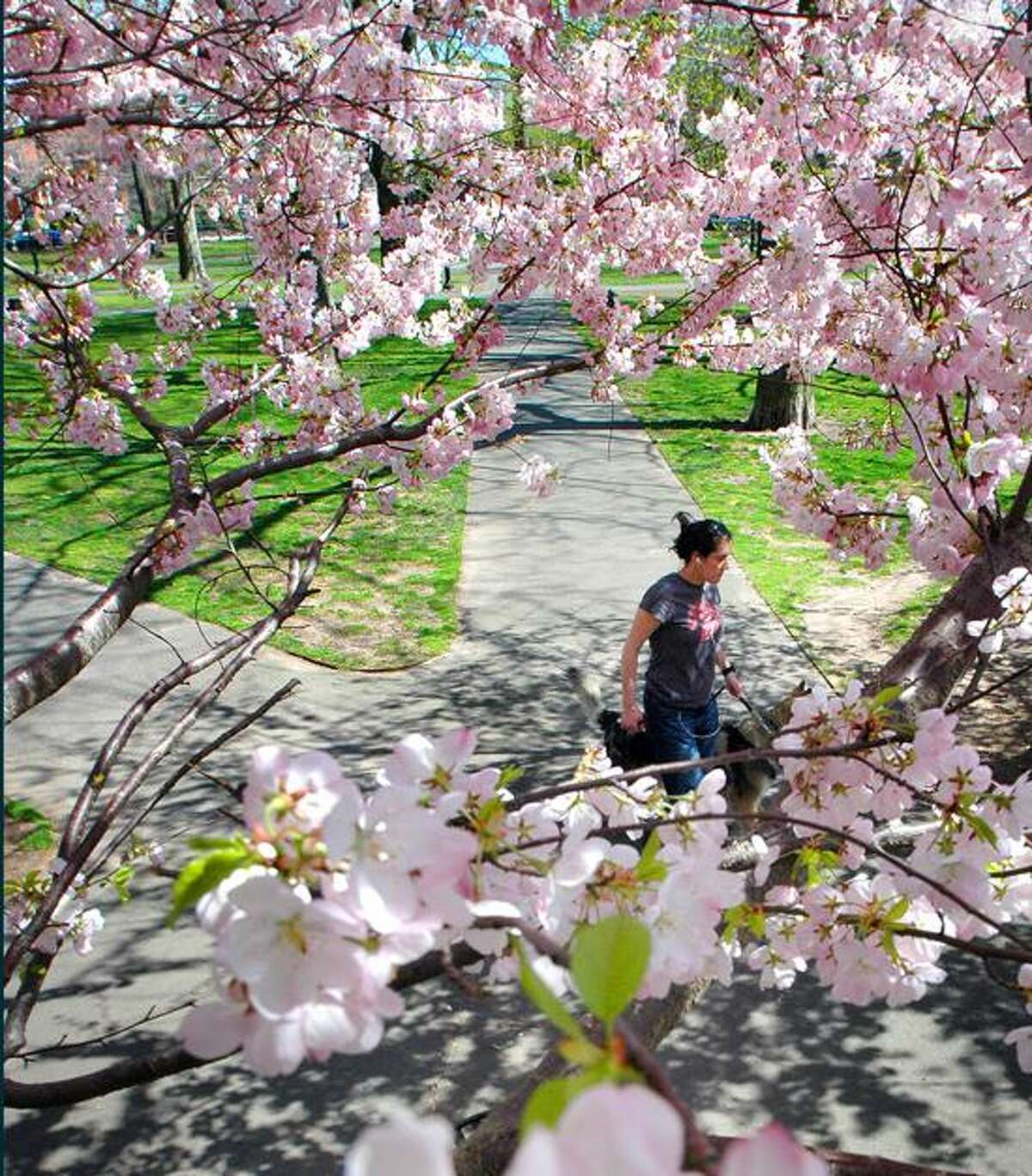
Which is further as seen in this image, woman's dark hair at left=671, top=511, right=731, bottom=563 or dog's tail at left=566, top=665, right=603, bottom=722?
dog's tail at left=566, top=665, right=603, bottom=722

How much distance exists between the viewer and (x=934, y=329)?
2.82m

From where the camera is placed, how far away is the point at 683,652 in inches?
176

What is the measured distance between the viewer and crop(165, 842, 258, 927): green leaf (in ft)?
2.78

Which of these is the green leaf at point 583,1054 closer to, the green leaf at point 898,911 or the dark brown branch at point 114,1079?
the dark brown branch at point 114,1079

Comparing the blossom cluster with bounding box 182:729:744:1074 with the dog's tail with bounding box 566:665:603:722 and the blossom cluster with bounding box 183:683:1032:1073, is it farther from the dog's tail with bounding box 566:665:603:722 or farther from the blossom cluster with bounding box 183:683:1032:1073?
the dog's tail with bounding box 566:665:603:722

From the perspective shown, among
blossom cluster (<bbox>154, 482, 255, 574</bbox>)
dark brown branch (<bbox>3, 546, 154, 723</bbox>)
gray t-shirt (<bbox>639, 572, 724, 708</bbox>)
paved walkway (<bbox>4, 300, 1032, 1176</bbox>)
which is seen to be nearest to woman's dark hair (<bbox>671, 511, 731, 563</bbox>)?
gray t-shirt (<bbox>639, 572, 724, 708</bbox>)

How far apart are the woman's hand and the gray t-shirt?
0.11 m

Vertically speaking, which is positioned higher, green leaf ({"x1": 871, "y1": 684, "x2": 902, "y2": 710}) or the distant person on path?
green leaf ({"x1": 871, "y1": 684, "x2": 902, "y2": 710})

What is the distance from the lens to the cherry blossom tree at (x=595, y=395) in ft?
3.11

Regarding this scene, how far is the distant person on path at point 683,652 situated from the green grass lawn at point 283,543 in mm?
2531

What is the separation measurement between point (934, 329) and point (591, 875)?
6.48 ft

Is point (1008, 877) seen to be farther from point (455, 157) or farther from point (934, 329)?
point (455, 157)

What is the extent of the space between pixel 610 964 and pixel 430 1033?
3.73 m

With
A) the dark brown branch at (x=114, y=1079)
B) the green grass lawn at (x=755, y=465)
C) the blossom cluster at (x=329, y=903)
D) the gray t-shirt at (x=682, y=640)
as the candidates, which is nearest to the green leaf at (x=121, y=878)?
the dark brown branch at (x=114, y=1079)
